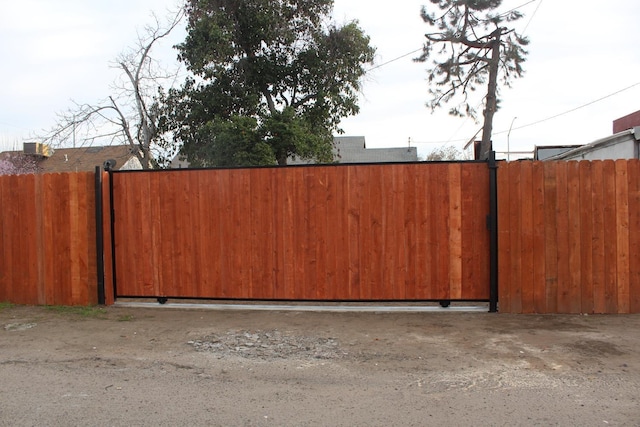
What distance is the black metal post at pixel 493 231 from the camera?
6184mm

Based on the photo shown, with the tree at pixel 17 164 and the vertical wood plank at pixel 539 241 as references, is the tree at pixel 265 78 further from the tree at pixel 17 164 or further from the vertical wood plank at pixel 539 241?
the tree at pixel 17 164

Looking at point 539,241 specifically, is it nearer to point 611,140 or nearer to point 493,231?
point 493,231

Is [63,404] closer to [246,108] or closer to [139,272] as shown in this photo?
[139,272]

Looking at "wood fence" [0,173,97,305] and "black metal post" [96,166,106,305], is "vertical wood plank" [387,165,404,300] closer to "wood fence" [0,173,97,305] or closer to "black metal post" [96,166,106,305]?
"black metal post" [96,166,106,305]

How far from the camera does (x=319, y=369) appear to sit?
4457mm

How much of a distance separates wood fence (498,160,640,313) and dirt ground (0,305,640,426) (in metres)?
0.31

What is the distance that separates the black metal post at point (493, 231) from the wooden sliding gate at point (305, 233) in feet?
0.29

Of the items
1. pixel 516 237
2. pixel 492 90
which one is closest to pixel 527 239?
pixel 516 237

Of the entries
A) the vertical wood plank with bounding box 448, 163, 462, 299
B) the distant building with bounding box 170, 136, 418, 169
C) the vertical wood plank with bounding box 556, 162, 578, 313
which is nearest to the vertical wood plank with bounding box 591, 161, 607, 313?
the vertical wood plank with bounding box 556, 162, 578, 313

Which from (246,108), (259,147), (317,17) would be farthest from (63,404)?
(317,17)

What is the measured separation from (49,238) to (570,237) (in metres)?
6.88

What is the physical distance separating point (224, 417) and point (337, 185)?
3.60 meters

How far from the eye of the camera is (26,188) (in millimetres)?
6988

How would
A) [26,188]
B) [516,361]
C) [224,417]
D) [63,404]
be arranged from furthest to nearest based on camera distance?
[26,188] < [516,361] < [63,404] < [224,417]
